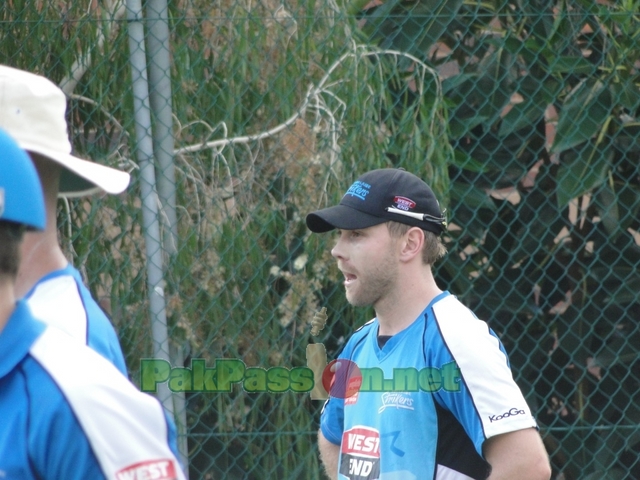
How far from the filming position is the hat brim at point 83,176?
1384 mm

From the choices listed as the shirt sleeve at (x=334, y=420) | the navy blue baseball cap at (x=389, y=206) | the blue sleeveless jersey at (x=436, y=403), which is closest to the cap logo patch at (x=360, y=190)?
the navy blue baseball cap at (x=389, y=206)

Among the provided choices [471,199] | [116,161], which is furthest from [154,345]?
[471,199]

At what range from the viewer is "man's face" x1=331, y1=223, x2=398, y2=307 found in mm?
2482

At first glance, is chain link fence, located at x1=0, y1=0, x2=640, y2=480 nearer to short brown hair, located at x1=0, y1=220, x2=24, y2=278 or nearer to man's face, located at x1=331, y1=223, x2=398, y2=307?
man's face, located at x1=331, y1=223, x2=398, y2=307

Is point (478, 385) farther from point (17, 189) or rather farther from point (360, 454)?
point (17, 189)

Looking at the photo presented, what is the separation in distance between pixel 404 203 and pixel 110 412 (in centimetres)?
161

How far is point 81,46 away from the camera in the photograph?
12.1ft

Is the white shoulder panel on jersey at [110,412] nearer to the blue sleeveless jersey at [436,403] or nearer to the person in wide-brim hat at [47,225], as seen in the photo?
the person in wide-brim hat at [47,225]

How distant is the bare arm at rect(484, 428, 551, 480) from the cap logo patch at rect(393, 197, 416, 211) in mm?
707

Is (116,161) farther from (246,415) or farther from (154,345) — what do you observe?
(246,415)

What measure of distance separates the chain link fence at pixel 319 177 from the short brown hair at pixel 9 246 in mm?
2380

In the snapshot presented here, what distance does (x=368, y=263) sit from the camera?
253 centimetres

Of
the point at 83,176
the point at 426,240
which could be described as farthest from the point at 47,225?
the point at 426,240

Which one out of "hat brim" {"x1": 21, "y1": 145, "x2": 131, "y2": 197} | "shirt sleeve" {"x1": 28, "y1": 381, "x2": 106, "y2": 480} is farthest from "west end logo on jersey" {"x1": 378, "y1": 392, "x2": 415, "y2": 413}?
"shirt sleeve" {"x1": 28, "y1": 381, "x2": 106, "y2": 480}
